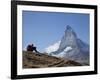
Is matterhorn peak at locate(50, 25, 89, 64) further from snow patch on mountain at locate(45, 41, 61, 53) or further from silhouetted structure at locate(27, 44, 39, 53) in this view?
silhouetted structure at locate(27, 44, 39, 53)

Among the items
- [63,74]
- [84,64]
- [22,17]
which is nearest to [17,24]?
[22,17]

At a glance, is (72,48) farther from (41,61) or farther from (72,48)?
(41,61)

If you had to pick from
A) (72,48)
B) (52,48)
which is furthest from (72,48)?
(52,48)

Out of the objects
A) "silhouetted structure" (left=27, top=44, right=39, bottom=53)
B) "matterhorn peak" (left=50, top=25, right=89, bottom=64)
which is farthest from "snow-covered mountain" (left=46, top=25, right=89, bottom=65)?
"silhouetted structure" (left=27, top=44, right=39, bottom=53)

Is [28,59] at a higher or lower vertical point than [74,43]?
lower

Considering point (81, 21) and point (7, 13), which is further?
point (81, 21)

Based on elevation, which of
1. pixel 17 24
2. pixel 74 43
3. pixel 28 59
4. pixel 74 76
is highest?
pixel 17 24

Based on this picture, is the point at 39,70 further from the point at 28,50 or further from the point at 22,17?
the point at 22,17
